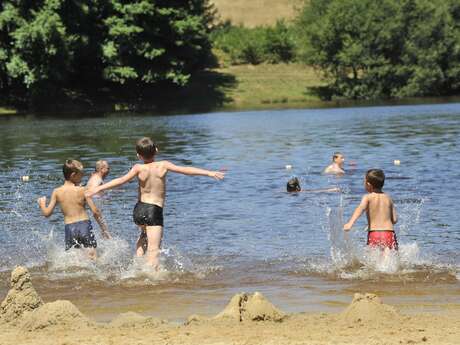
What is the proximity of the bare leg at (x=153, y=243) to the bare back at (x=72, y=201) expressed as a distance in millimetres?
1207

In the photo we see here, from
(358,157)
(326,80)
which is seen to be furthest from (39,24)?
(358,157)

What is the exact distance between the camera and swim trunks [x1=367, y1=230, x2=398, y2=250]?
11.4m

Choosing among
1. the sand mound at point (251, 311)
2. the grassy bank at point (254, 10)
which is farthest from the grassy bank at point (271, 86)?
the sand mound at point (251, 311)

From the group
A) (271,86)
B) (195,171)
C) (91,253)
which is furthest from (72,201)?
(271,86)

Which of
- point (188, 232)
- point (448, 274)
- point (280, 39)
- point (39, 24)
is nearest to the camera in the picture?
point (448, 274)

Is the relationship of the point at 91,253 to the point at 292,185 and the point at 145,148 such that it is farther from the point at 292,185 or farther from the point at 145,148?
the point at 292,185

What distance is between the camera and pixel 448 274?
36.9 feet

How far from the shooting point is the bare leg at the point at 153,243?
36.0 ft

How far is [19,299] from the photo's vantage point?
28.3 feet

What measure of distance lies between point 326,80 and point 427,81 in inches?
330

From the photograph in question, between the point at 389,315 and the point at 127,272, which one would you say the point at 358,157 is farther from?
the point at 389,315

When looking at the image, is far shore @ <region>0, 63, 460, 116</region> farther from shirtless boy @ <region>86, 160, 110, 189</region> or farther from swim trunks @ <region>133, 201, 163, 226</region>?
swim trunks @ <region>133, 201, 163, 226</region>

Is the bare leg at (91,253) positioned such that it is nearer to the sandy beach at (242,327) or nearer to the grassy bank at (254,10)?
the sandy beach at (242,327)

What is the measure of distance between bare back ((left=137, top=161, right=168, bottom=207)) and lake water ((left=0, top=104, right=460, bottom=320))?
1003 mm
